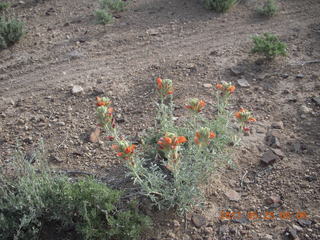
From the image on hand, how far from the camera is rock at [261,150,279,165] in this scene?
3.65 metres

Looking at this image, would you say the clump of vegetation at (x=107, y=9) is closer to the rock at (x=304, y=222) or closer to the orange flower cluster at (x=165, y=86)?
the orange flower cluster at (x=165, y=86)

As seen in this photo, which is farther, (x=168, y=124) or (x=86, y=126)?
(x=86, y=126)

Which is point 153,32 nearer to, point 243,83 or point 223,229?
point 243,83

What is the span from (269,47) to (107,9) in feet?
10.4

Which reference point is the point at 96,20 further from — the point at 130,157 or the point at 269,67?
the point at 130,157

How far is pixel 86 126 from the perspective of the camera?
4.31 m

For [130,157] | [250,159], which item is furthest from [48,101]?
[250,159]

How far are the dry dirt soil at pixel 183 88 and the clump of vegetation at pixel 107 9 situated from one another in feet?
0.50

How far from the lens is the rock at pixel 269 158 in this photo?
365 centimetres

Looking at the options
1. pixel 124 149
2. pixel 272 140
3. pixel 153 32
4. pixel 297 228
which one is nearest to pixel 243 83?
pixel 272 140

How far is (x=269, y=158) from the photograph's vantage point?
145 inches

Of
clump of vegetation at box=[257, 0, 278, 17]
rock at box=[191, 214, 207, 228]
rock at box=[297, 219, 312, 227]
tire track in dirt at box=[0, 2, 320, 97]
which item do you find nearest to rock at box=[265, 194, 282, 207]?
rock at box=[297, 219, 312, 227]

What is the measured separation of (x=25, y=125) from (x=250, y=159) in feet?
9.02
